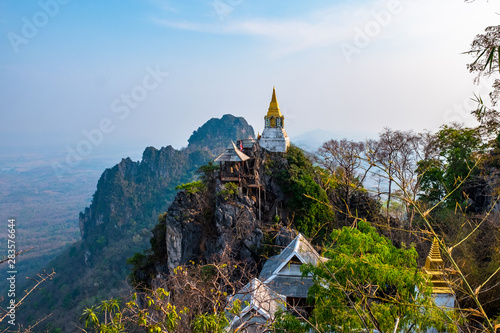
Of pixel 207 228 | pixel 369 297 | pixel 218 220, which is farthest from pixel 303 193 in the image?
pixel 369 297

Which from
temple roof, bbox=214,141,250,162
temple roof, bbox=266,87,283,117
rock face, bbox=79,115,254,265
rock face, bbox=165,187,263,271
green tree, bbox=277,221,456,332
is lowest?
rock face, bbox=79,115,254,265

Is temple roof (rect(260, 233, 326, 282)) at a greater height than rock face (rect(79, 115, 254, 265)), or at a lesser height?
greater


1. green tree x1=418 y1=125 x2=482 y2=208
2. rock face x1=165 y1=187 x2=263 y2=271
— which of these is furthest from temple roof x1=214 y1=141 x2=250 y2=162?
green tree x1=418 y1=125 x2=482 y2=208

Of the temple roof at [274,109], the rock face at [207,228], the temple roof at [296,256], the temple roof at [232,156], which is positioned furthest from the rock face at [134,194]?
the temple roof at [296,256]

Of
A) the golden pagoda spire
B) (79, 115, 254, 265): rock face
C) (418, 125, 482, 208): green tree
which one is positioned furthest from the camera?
(79, 115, 254, 265): rock face

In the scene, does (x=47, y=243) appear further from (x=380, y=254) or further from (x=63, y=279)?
(x=380, y=254)

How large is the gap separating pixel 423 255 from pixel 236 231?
8208 mm

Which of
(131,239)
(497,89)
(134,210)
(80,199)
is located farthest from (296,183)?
(80,199)

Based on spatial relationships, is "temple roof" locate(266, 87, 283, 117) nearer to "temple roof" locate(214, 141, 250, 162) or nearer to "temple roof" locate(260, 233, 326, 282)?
"temple roof" locate(214, 141, 250, 162)

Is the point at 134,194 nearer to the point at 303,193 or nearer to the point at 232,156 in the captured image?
the point at 232,156

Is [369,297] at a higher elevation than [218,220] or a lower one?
higher

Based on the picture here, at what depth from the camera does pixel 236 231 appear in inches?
725

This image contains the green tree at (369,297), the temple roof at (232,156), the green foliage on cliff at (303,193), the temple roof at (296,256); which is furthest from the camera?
the temple roof at (232,156)

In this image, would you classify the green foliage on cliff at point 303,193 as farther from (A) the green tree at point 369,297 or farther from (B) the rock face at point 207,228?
(A) the green tree at point 369,297
